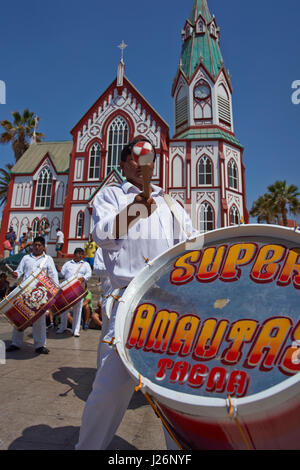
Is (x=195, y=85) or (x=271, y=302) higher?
(x=195, y=85)

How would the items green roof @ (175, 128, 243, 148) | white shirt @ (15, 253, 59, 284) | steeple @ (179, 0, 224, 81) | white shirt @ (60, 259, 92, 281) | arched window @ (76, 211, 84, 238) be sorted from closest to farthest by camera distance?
white shirt @ (15, 253, 59, 284)
white shirt @ (60, 259, 92, 281)
arched window @ (76, 211, 84, 238)
green roof @ (175, 128, 243, 148)
steeple @ (179, 0, 224, 81)

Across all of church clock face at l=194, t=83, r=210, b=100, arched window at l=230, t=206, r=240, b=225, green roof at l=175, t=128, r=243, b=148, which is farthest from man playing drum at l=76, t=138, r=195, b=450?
church clock face at l=194, t=83, r=210, b=100

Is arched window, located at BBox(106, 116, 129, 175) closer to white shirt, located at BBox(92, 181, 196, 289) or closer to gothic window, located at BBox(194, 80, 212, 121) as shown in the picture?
gothic window, located at BBox(194, 80, 212, 121)

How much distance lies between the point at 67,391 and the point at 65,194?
784 inches

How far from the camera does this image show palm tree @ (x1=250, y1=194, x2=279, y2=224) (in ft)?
91.5

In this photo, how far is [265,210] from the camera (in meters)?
28.6

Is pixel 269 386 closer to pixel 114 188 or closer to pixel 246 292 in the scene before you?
pixel 246 292

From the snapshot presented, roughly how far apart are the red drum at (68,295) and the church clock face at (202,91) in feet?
65.9

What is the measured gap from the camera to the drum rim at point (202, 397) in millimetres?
967

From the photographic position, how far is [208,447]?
1178 mm

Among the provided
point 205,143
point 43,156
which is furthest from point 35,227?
point 205,143

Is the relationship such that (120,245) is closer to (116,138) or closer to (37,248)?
(37,248)

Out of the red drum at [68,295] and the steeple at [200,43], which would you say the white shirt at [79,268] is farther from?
the steeple at [200,43]
